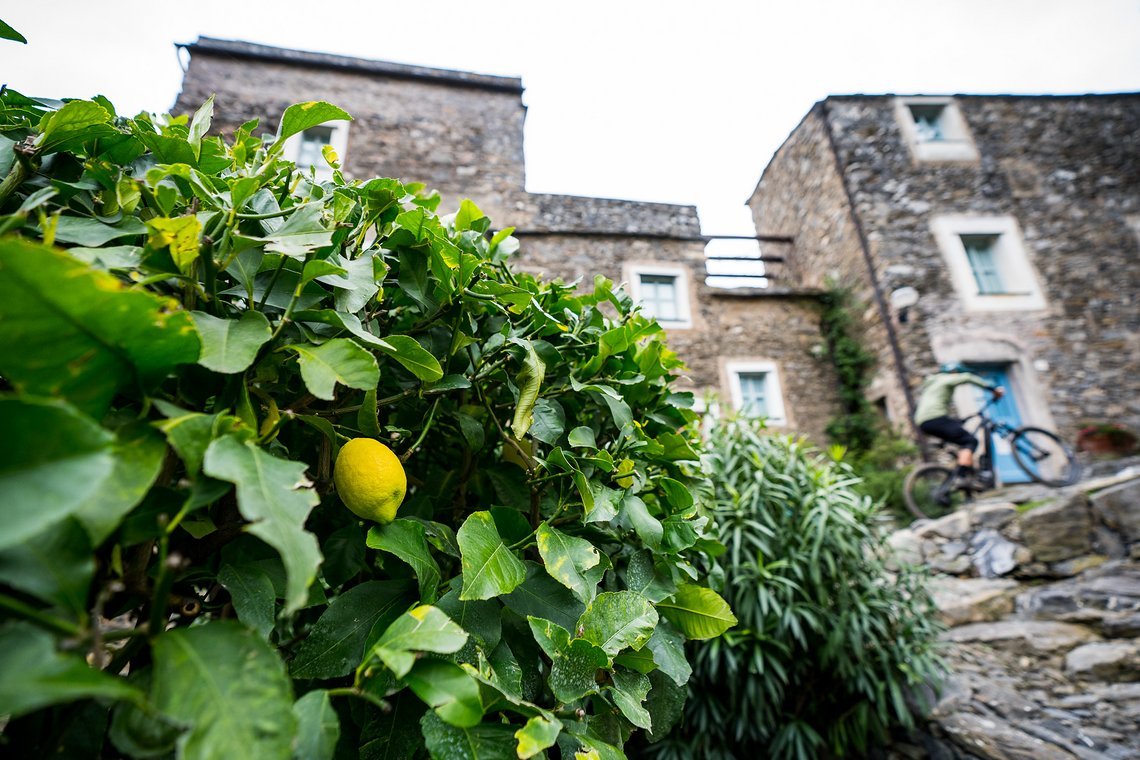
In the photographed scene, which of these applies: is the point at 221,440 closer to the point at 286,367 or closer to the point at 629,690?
the point at 286,367

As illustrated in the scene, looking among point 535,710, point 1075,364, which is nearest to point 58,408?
point 535,710

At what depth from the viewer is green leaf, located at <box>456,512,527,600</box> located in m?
0.52

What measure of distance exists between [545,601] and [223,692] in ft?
1.23

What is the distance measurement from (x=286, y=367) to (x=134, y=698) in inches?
15.2

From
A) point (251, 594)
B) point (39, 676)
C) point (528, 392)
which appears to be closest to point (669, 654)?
point (528, 392)

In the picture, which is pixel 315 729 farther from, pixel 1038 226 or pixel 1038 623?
pixel 1038 226

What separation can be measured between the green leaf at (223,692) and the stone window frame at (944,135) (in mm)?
9843

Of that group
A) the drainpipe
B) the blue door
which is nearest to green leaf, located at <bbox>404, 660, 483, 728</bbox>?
the drainpipe

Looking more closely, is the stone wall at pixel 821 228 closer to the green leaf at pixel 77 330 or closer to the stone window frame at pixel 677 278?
the stone window frame at pixel 677 278

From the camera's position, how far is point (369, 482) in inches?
21.3

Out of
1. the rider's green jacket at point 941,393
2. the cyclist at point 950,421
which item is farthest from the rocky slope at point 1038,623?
the rider's green jacket at point 941,393

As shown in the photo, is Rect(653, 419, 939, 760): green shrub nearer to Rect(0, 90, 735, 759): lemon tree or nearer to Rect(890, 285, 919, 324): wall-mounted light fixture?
Rect(0, 90, 735, 759): lemon tree

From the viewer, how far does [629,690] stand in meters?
0.60

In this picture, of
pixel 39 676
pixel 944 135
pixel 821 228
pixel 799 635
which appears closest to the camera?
pixel 39 676
